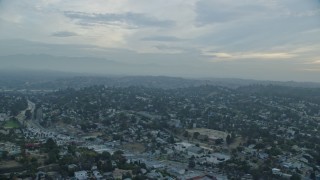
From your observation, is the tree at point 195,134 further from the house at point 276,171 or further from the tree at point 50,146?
the tree at point 50,146

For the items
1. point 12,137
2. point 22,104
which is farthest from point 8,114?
point 12,137

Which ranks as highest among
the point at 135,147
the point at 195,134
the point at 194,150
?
the point at 195,134

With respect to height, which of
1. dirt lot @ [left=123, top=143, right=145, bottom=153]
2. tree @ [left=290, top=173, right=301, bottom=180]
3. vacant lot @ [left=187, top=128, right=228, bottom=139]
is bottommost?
dirt lot @ [left=123, top=143, right=145, bottom=153]

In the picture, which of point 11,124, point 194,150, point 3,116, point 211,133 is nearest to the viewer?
point 194,150

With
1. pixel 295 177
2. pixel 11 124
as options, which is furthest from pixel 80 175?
pixel 11 124

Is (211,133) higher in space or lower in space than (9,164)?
higher

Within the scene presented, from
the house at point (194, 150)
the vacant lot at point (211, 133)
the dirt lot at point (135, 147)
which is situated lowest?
the dirt lot at point (135, 147)

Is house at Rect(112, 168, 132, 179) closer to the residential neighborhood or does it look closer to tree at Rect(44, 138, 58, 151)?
the residential neighborhood

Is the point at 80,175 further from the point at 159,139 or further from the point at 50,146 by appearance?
the point at 159,139

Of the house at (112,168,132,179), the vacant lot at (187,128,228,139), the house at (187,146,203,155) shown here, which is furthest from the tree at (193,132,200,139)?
the house at (112,168,132,179)

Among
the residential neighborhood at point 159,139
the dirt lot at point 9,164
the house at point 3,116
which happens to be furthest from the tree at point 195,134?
the house at point 3,116

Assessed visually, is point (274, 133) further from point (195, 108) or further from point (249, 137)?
point (195, 108)
